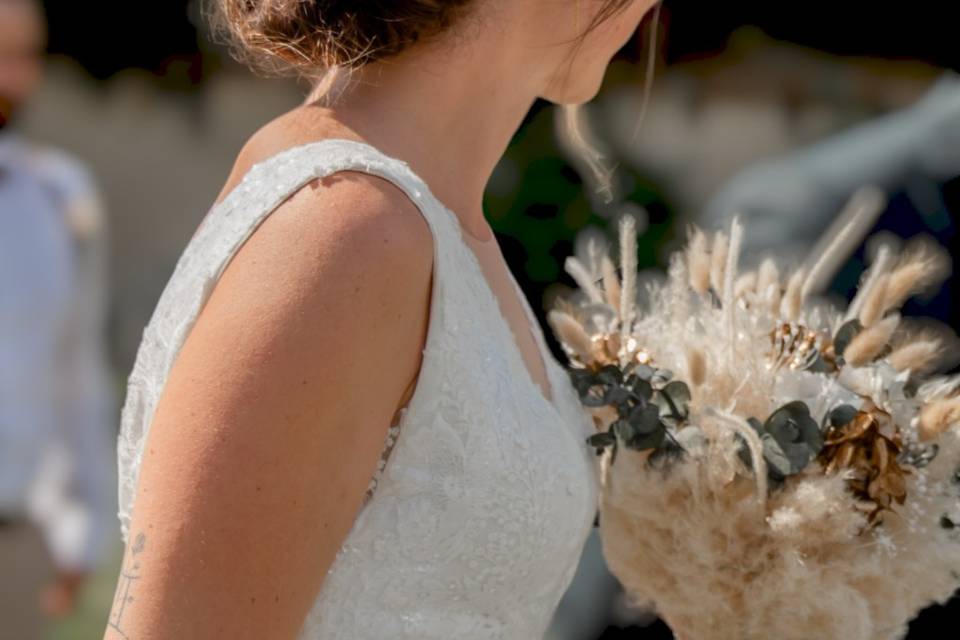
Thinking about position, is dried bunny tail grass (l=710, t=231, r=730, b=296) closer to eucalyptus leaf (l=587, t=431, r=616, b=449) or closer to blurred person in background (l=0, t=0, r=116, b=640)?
eucalyptus leaf (l=587, t=431, r=616, b=449)

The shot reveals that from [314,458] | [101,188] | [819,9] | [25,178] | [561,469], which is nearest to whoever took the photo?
[314,458]

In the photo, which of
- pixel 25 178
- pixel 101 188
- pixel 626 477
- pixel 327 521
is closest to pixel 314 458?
pixel 327 521

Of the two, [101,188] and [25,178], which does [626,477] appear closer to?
[25,178]

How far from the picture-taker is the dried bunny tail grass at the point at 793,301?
1537 millimetres

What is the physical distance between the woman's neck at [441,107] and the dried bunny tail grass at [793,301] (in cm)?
36

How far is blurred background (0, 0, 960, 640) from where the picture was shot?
2795 millimetres

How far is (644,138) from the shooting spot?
4.99 m

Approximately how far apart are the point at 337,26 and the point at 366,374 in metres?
0.35

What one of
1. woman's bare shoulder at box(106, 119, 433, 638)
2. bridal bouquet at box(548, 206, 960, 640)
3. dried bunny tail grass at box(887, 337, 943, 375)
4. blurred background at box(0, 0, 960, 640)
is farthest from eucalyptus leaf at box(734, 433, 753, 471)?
blurred background at box(0, 0, 960, 640)

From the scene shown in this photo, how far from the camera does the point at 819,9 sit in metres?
4.63

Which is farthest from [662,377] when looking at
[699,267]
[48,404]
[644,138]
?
[644,138]

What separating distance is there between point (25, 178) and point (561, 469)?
9.05 feet

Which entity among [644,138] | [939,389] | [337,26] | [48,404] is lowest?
[644,138]

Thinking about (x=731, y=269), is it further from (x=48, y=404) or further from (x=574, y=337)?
(x=48, y=404)
